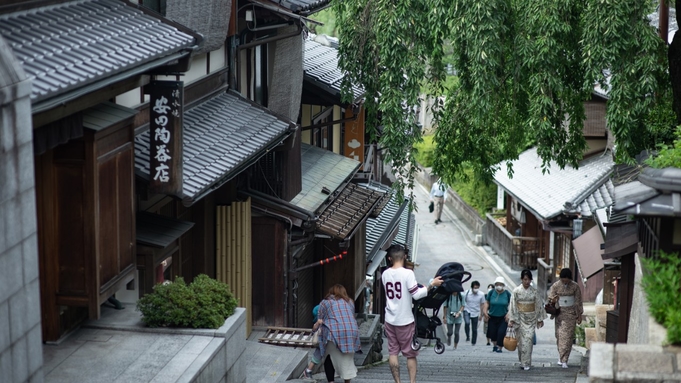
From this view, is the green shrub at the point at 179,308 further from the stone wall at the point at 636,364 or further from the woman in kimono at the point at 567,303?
the woman in kimono at the point at 567,303

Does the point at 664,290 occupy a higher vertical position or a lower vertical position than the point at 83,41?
lower

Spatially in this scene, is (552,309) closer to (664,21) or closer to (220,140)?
(664,21)

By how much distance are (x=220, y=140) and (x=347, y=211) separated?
5.89 m

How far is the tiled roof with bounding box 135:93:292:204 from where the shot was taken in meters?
11.7

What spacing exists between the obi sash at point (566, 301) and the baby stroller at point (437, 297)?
1.67 meters

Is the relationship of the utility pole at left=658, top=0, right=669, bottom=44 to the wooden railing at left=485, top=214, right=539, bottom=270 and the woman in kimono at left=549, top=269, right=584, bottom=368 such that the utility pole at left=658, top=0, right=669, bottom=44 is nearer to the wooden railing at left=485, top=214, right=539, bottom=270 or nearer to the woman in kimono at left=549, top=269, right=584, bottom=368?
the woman in kimono at left=549, top=269, right=584, bottom=368

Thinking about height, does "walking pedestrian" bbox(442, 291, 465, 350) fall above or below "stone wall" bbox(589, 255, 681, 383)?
below

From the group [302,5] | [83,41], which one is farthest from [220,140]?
[302,5]

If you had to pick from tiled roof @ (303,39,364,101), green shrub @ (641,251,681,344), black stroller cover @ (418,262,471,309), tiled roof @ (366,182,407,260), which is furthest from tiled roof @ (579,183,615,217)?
green shrub @ (641,251,681,344)

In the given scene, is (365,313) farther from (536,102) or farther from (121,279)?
(121,279)

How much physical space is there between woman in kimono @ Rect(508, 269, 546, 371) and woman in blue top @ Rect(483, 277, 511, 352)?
1794 millimetres

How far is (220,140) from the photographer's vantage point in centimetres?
1352

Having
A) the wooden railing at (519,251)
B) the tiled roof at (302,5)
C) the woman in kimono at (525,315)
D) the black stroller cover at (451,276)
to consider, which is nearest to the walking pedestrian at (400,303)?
the black stroller cover at (451,276)

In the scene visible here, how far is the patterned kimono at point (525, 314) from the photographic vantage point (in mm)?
16427
